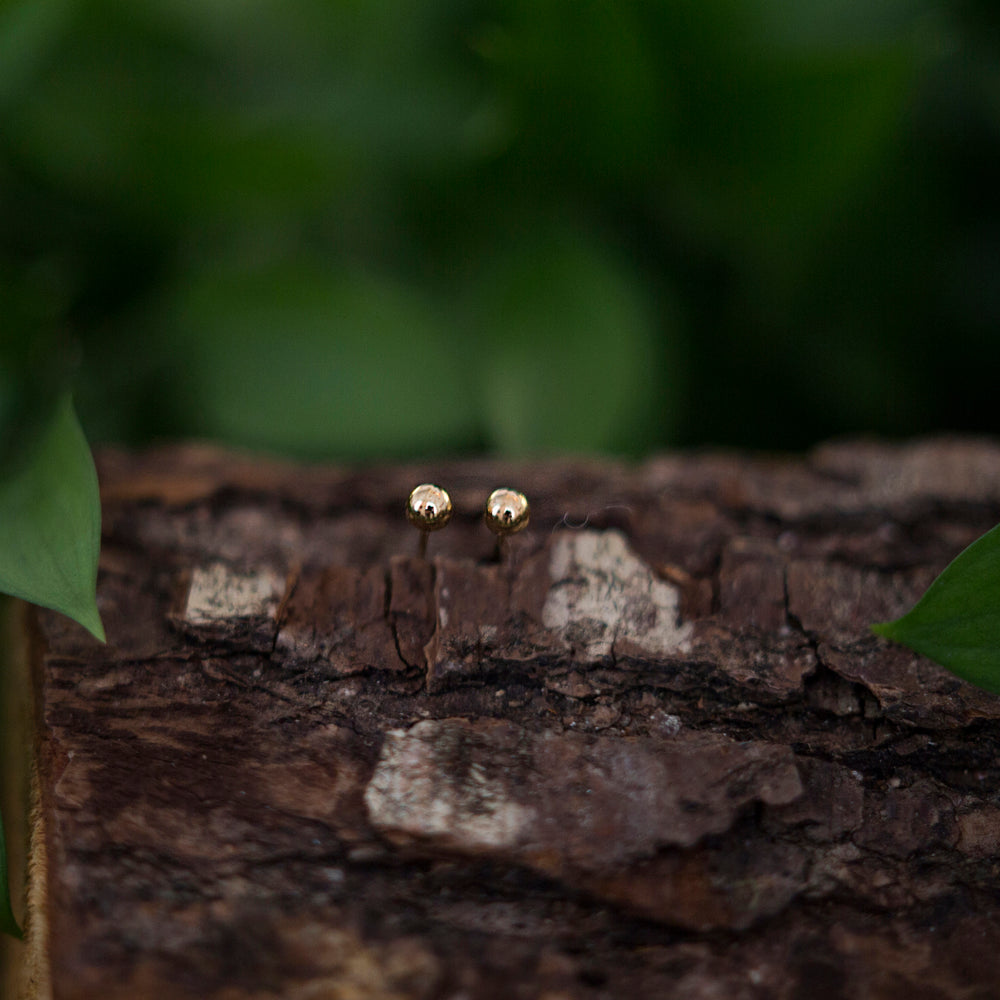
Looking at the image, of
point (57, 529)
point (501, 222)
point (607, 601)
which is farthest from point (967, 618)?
point (501, 222)

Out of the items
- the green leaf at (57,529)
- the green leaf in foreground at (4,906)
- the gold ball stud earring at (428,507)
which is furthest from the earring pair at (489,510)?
the green leaf in foreground at (4,906)

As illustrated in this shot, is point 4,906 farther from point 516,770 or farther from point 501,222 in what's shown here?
point 501,222

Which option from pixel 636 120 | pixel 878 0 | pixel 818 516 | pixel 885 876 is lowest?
pixel 885 876

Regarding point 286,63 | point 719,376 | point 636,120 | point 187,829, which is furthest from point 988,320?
point 187,829

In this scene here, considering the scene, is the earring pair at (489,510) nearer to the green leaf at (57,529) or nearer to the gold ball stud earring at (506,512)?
the gold ball stud earring at (506,512)

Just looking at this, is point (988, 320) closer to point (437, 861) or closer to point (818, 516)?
point (818, 516)
